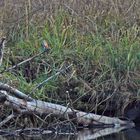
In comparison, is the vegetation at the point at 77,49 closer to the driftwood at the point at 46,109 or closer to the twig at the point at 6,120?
the driftwood at the point at 46,109

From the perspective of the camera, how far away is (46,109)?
27.2 feet

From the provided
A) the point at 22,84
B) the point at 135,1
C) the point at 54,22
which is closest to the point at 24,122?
the point at 22,84

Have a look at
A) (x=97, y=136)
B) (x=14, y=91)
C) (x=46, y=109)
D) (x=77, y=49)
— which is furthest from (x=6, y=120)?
(x=77, y=49)

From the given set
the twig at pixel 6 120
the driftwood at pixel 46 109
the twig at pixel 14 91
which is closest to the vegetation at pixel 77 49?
the driftwood at pixel 46 109

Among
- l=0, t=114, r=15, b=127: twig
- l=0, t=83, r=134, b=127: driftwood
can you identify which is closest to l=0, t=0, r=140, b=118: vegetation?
l=0, t=83, r=134, b=127: driftwood

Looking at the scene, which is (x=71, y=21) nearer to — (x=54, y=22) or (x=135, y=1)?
(x=54, y=22)

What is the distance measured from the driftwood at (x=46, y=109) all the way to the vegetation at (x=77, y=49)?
149mm

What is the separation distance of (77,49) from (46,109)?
1.31m

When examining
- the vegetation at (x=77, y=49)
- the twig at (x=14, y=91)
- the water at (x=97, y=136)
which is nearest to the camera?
the water at (x=97, y=136)

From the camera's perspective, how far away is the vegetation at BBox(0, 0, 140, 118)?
880cm

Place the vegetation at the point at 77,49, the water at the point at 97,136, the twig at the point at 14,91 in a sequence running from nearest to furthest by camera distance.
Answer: the water at the point at 97,136 < the twig at the point at 14,91 < the vegetation at the point at 77,49

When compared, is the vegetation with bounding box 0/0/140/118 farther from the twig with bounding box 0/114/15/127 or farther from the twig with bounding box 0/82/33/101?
the twig with bounding box 0/114/15/127

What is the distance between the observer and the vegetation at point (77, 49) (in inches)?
346

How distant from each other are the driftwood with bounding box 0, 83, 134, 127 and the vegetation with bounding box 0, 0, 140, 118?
149mm
